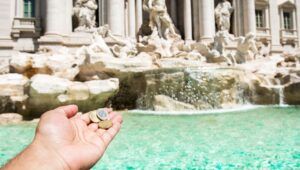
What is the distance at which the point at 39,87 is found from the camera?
26.3 ft

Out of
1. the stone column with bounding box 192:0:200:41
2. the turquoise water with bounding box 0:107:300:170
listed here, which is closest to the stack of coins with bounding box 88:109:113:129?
the turquoise water with bounding box 0:107:300:170

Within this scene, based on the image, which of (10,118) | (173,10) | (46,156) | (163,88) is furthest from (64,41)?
(46,156)

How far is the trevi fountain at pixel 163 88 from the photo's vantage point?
5.19 meters

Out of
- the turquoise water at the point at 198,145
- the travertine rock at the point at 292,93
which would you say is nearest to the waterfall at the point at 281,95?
the travertine rock at the point at 292,93

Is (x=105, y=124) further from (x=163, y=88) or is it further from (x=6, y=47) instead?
(x=6, y=47)

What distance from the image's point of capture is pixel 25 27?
1609cm

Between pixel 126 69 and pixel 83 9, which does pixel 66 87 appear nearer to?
pixel 126 69

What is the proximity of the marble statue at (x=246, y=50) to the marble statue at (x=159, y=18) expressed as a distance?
14.5ft

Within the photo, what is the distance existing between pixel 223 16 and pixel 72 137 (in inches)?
813

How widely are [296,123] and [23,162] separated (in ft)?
21.7

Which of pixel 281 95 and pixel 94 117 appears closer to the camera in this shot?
pixel 94 117

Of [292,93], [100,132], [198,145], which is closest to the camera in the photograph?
[100,132]

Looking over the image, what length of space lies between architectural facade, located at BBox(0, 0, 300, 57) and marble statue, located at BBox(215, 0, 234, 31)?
29 cm

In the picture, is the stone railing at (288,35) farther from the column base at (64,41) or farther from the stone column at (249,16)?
the column base at (64,41)
